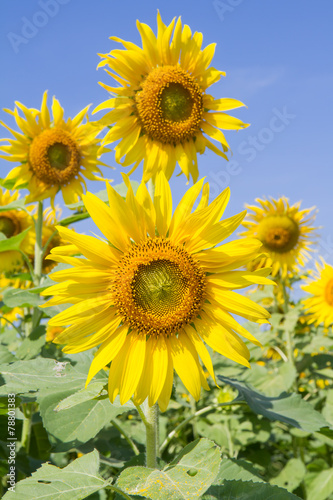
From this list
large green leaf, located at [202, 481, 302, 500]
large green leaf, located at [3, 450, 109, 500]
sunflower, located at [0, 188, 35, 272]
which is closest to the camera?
large green leaf, located at [3, 450, 109, 500]

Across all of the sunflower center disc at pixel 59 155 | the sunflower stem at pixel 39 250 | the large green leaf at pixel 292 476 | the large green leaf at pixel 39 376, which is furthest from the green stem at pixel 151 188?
the large green leaf at pixel 292 476

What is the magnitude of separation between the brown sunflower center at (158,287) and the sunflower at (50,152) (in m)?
2.15

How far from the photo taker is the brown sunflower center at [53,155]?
3.91 meters

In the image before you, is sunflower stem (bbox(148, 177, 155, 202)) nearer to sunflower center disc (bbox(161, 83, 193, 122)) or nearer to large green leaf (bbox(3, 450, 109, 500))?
sunflower center disc (bbox(161, 83, 193, 122))

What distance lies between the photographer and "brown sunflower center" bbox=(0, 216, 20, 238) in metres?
5.04

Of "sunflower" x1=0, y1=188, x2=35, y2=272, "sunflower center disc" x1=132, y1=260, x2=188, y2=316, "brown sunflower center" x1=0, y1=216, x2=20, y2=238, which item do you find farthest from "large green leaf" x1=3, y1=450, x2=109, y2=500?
"brown sunflower center" x1=0, y1=216, x2=20, y2=238

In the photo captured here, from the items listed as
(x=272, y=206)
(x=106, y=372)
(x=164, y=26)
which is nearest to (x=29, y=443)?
(x=106, y=372)

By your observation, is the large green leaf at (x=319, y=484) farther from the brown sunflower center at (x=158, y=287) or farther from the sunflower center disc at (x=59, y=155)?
the sunflower center disc at (x=59, y=155)

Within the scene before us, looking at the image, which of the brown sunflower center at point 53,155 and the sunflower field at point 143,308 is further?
the brown sunflower center at point 53,155

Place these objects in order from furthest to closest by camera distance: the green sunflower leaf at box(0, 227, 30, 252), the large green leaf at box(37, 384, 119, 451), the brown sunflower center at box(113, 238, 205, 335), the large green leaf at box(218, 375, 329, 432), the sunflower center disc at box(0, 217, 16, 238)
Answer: the sunflower center disc at box(0, 217, 16, 238) < the green sunflower leaf at box(0, 227, 30, 252) < the large green leaf at box(218, 375, 329, 432) < the large green leaf at box(37, 384, 119, 451) < the brown sunflower center at box(113, 238, 205, 335)

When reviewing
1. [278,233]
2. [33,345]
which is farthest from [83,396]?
[278,233]

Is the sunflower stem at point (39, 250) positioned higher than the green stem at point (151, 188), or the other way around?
the green stem at point (151, 188)

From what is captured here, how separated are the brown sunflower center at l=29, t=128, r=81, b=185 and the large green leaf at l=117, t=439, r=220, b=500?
2684 mm

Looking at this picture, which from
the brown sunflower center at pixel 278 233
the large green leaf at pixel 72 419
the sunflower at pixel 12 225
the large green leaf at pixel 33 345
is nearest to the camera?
the large green leaf at pixel 72 419
